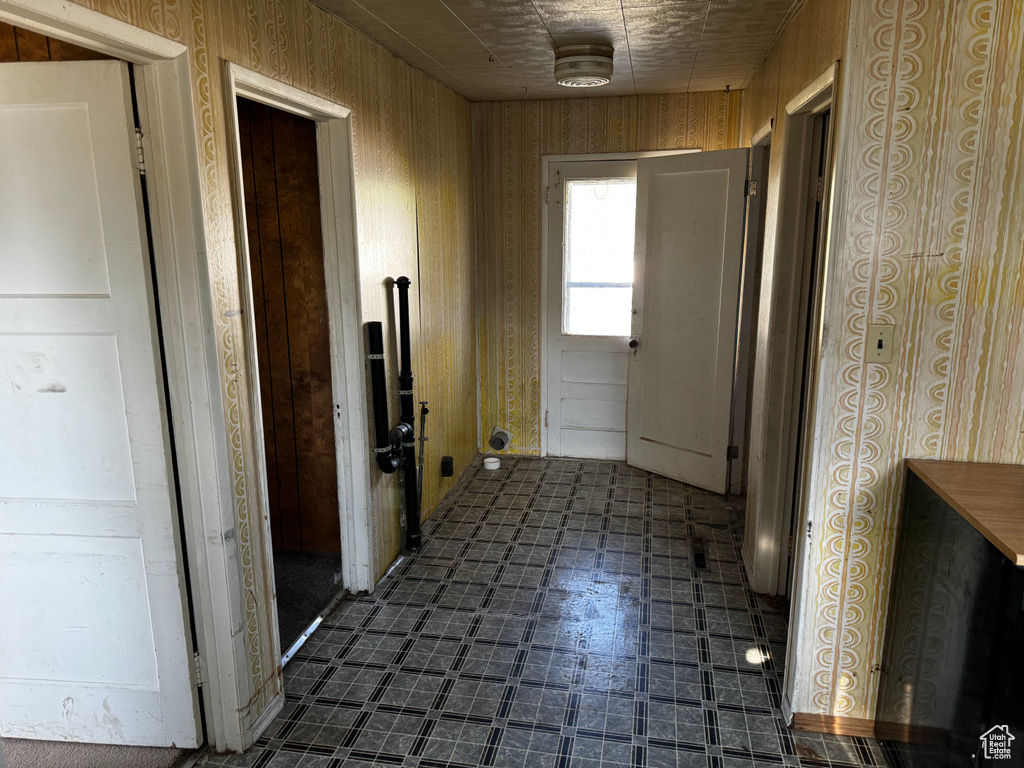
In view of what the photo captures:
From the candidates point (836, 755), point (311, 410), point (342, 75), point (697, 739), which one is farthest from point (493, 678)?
point (342, 75)

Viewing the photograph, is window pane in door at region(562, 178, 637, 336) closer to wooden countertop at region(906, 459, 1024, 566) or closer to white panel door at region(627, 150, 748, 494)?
white panel door at region(627, 150, 748, 494)

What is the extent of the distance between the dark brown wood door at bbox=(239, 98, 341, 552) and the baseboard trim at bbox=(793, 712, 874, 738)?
7.47 feet

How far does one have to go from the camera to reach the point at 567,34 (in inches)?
119

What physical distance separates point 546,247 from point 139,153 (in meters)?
3.28

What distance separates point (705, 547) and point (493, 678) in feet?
5.10

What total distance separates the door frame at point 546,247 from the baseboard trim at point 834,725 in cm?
281

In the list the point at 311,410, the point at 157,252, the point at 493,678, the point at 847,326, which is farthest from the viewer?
the point at 311,410

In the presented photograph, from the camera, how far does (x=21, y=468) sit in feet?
6.51

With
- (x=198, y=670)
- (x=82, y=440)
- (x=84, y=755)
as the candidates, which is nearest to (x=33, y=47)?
(x=82, y=440)

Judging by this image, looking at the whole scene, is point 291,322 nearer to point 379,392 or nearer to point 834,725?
point 379,392

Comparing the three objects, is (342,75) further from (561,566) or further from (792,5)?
(561,566)

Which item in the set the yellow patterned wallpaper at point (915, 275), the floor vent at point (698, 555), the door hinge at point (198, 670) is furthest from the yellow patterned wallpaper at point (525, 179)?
the door hinge at point (198, 670)

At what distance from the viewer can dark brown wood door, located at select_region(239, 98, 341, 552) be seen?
3.09 metres

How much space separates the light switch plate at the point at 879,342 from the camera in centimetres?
203
